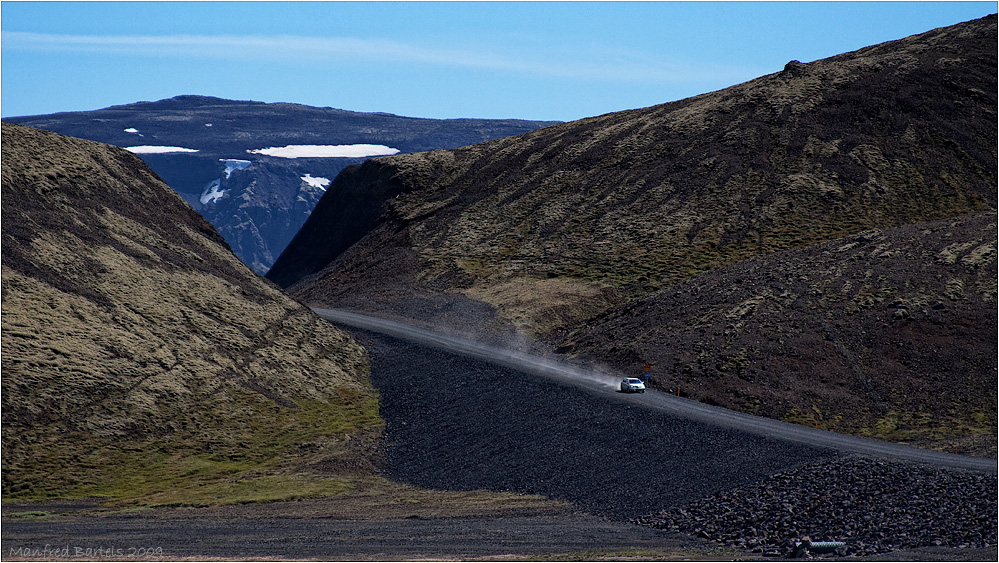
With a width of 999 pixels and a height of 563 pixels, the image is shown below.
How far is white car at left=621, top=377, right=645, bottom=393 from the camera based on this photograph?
44500mm

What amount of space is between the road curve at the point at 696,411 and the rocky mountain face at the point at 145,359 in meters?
6.49

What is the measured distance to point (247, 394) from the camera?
47.7 m

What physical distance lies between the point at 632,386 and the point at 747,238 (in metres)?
35.9

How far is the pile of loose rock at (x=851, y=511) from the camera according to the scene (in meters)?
24.2

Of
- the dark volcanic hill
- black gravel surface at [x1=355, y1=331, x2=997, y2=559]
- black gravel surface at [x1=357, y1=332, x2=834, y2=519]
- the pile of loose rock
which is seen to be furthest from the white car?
the pile of loose rock

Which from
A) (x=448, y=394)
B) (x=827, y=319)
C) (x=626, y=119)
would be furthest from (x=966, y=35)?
(x=448, y=394)

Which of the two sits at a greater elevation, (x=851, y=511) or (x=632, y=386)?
(x=632, y=386)

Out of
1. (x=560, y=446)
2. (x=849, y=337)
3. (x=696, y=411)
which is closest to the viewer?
(x=560, y=446)

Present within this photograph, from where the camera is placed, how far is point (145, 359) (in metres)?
46.6

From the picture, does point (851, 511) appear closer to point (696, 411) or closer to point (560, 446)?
point (560, 446)

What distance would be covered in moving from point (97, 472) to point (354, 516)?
14.0 metres

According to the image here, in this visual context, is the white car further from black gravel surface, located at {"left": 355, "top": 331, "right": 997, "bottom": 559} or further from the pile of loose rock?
the pile of loose rock

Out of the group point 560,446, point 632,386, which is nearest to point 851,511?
point 560,446

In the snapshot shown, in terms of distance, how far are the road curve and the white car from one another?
449 mm
